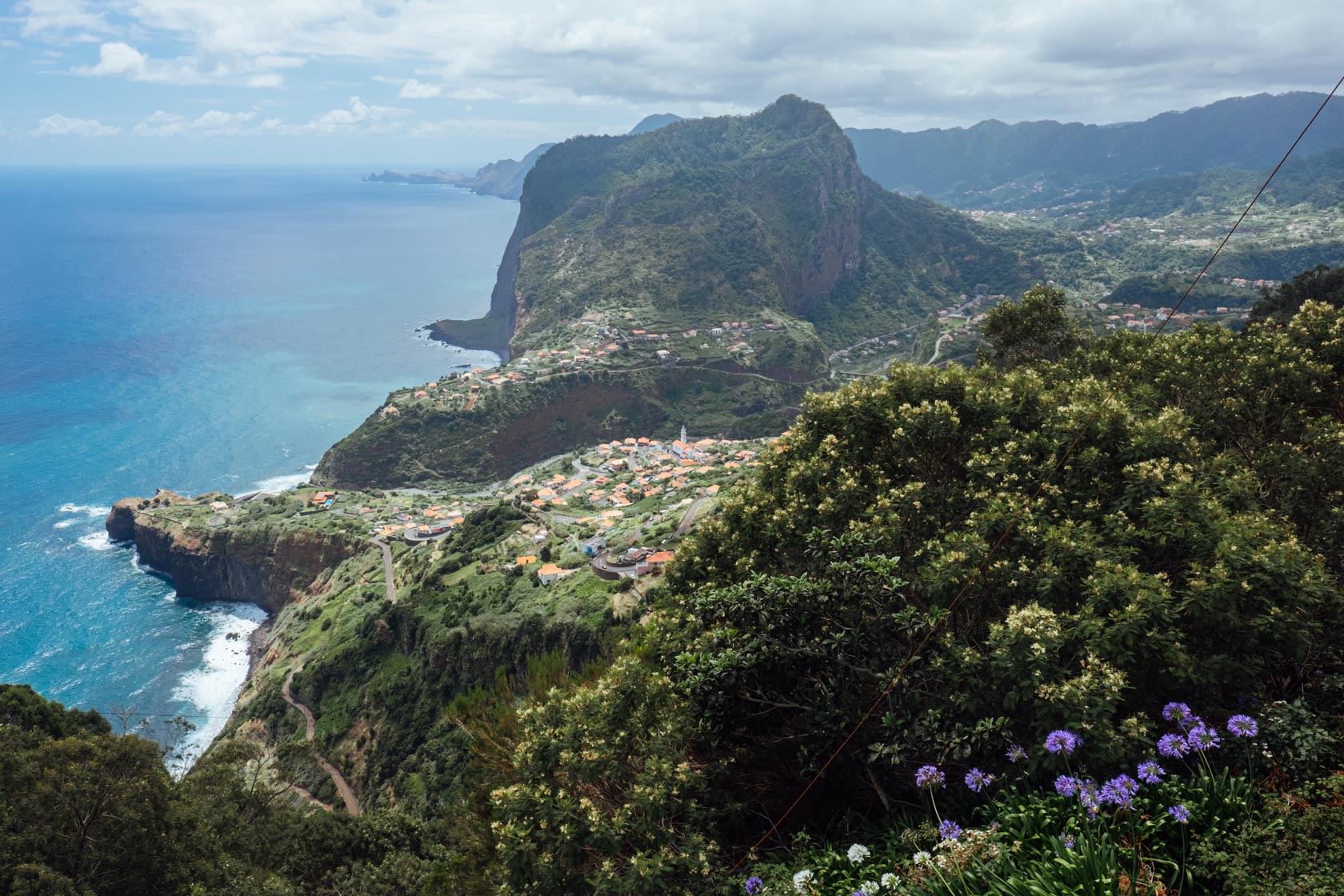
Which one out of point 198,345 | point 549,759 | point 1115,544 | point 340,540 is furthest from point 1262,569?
point 198,345

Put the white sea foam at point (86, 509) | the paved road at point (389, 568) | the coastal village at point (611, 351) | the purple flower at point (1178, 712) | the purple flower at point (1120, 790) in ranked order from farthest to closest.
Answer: the coastal village at point (611, 351), the white sea foam at point (86, 509), the paved road at point (389, 568), the purple flower at point (1178, 712), the purple flower at point (1120, 790)

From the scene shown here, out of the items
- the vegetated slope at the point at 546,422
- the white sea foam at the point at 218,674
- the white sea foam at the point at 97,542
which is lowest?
the white sea foam at the point at 218,674

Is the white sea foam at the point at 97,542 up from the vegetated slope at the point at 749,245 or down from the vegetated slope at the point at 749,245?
down

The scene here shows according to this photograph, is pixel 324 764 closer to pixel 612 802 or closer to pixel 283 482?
pixel 612 802

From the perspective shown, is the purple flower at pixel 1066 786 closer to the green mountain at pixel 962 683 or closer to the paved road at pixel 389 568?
the green mountain at pixel 962 683

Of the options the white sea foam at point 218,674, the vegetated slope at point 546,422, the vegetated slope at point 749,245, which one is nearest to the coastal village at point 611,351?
the vegetated slope at point 546,422

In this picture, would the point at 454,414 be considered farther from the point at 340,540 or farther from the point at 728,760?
the point at 728,760

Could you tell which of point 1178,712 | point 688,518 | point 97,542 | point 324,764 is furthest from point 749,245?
point 1178,712

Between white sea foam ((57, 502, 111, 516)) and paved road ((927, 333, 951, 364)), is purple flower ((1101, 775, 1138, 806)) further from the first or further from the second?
paved road ((927, 333, 951, 364))
